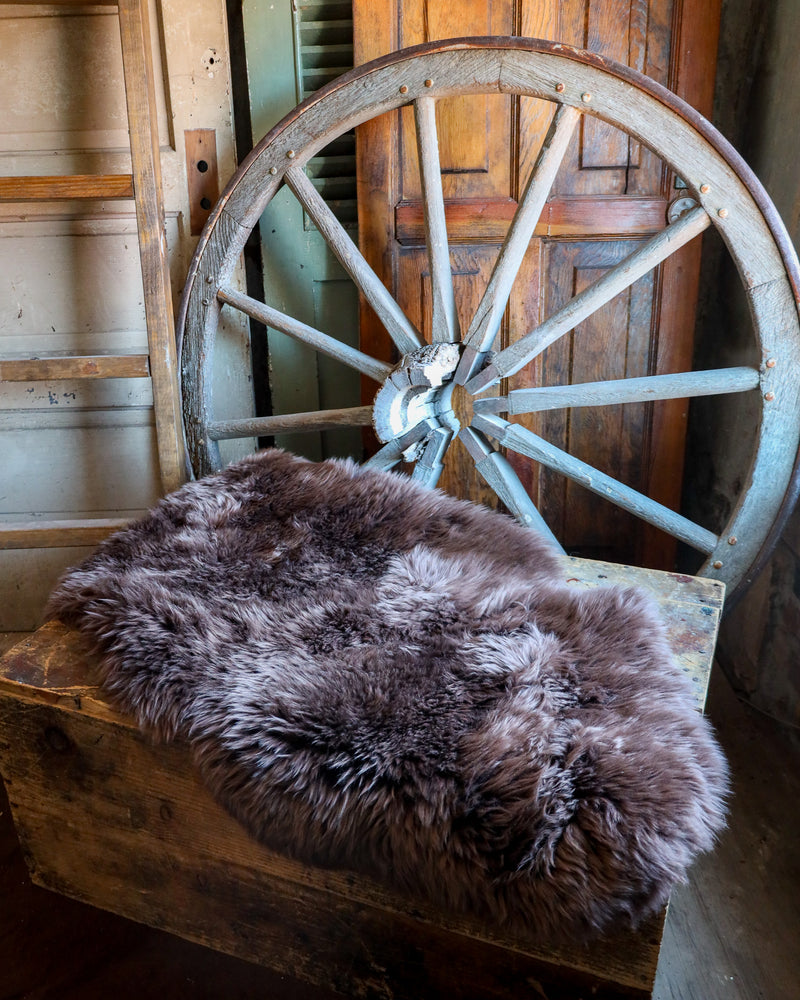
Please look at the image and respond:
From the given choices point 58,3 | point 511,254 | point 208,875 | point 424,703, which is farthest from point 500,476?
point 58,3

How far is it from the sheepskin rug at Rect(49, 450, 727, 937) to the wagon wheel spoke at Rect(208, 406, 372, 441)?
389 millimetres

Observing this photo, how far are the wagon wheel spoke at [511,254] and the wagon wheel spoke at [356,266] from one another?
12 cm

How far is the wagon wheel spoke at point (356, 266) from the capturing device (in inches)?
59.0

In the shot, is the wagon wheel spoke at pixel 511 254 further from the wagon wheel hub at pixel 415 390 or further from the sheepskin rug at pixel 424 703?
the sheepskin rug at pixel 424 703

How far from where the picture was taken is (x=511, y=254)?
140cm

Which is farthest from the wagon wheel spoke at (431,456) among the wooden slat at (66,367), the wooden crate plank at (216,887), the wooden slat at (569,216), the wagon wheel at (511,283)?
the wooden crate plank at (216,887)

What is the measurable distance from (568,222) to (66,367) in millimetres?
1066

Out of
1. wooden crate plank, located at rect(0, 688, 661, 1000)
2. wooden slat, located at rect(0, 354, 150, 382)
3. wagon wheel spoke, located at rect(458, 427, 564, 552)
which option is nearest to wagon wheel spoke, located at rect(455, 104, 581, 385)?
wagon wheel spoke, located at rect(458, 427, 564, 552)

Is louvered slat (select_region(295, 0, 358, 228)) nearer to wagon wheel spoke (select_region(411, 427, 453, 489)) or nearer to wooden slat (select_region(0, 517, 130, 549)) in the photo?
wagon wheel spoke (select_region(411, 427, 453, 489))

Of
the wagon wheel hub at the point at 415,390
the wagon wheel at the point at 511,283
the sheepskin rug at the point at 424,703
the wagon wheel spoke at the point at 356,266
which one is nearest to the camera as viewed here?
the sheepskin rug at the point at 424,703

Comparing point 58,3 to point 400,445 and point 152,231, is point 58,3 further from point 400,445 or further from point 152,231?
point 400,445

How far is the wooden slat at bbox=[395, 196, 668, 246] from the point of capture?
5.30 ft

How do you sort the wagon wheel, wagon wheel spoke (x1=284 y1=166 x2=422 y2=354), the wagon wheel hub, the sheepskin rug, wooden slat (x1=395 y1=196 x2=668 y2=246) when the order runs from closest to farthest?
the sheepskin rug
the wagon wheel
the wagon wheel hub
wagon wheel spoke (x1=284 y1=166 x2=422 y2=354)
wooden slat (x1=395 y1=196 x2=668 y2=246)

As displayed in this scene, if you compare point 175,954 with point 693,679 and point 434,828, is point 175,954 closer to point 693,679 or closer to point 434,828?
point 434,828
